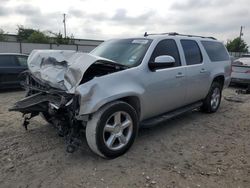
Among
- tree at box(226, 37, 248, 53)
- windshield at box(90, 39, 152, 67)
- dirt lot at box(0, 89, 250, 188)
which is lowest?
dirt lot at box(0, 89, 250, 188)

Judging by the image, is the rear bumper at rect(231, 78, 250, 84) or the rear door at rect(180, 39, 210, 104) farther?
the rear bumper at rect(231, 78, 250, 84)

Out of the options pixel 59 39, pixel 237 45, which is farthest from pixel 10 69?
pixel 237 45

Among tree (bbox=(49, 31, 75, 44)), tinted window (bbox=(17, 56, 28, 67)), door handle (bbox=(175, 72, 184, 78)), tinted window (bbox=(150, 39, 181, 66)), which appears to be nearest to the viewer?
tinted window (bbox=(150, 39, 181, 66))

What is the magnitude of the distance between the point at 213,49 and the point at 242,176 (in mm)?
3839

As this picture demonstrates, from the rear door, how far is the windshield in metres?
1.11

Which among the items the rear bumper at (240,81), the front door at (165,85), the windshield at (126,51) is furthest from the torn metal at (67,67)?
the rear bumper at (240,81)

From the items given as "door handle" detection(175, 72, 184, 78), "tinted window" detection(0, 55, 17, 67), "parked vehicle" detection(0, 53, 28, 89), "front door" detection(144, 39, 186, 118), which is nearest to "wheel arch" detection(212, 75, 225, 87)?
"front door" detection(144, 39, 186, 118)

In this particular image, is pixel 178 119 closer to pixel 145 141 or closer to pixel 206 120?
pixel 206 120

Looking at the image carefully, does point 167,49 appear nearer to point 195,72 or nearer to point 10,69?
point 195,72

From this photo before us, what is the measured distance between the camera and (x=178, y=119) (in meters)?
6.01

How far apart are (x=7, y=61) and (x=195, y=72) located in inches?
275

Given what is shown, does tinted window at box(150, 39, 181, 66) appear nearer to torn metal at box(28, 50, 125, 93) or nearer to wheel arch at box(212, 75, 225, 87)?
torn metal at box(28, 50, 125, 93)

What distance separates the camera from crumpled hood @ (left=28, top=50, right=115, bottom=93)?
3612mm

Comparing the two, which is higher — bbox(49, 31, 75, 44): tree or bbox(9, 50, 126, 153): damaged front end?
bbox(49, 31, 75, 44): tree
